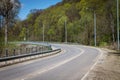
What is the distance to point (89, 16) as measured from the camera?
102938mm

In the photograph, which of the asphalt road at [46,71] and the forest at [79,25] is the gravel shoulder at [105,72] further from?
the forest at [79,25]

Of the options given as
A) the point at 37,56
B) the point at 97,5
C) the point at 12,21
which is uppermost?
the point at 97,5

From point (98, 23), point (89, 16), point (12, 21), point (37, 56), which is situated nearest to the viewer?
point (37, 56)

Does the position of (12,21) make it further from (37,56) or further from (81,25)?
(81,25)

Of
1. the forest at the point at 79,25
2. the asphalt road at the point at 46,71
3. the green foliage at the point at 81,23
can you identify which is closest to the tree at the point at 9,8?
the forest at the point at 79,25

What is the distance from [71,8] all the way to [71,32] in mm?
26764

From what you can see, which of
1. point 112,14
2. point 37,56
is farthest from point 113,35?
point 37,56

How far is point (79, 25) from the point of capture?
352ft

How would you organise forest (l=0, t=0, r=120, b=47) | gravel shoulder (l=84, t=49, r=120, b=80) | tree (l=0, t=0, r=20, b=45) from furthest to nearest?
forest (l=0, t=0, r=120, b=47), tree (l=0, t=0, r=20, b=45), gravel shoulder (l=84, t=49, r=120, b=80)

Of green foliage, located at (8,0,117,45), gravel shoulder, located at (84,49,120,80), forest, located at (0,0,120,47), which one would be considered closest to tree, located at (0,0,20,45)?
forest, located at (0,0,120,47)

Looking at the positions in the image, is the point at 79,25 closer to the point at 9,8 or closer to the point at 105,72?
the point at 9,8

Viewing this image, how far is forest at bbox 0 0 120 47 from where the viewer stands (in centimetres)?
8756

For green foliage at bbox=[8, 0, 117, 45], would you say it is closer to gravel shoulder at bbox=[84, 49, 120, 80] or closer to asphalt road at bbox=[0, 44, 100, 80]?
asphalt road at bbox=[0, 44, 100, 80]

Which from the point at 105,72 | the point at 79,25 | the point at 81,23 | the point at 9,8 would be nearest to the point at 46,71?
the point at 105,72
